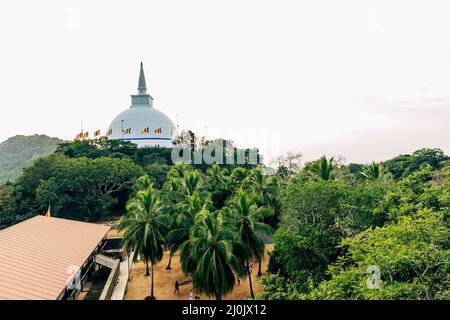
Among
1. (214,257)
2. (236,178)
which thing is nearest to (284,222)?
(214,257)

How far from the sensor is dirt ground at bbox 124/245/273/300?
925 inches

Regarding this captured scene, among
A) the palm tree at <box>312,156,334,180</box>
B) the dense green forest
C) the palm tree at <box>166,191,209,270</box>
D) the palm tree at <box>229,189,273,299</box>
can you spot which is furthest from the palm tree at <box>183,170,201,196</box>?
the palm tree at <box>312,156,334,180</box>

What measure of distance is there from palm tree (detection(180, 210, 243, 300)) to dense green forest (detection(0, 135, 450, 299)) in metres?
0.06

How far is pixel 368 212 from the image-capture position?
64.2ft

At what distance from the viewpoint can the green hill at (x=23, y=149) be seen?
530 ft

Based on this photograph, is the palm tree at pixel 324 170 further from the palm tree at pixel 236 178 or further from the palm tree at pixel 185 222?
the palm tree at pixel 185 222

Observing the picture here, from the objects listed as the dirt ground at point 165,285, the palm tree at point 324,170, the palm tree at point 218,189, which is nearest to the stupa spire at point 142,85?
the palm tree at point 218,189

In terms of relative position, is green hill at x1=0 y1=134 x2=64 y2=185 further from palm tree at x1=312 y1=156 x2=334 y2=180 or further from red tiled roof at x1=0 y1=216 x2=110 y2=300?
palm tree at x1=312 y1=156 x2=334 y2=180

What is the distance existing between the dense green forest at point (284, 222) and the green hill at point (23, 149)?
435ft

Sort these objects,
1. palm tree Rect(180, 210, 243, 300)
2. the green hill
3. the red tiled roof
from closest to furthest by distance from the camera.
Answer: the red tiled roof
palm tree Rect(180, 210, 243, 300)
the green hill

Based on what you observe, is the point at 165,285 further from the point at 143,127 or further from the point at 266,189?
the point at 143,127
